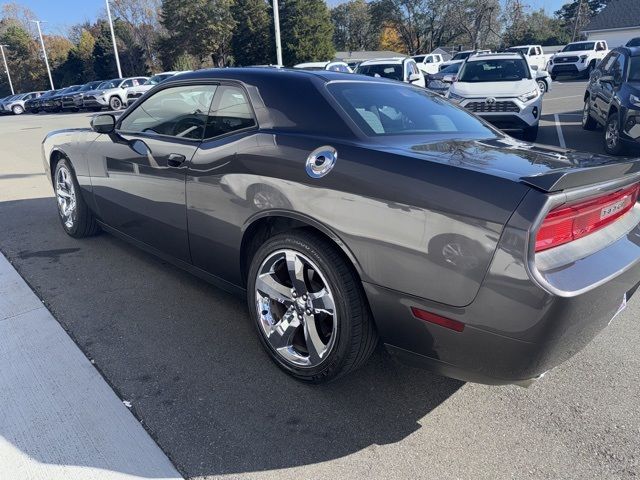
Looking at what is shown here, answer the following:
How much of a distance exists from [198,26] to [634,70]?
54.3 metres

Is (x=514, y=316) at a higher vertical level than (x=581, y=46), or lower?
lower

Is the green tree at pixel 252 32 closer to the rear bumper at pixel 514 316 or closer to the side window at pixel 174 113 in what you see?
the side window at pixel 174 113

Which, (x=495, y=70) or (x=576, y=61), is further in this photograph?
(x=576, y=61)

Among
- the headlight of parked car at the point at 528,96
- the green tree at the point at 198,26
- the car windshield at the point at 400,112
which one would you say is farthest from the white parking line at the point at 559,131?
the green tree at the point at 198,26

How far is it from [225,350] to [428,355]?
51.6 inches

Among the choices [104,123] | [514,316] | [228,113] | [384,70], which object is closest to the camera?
[514,316]

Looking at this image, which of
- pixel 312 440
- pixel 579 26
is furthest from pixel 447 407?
pixel 579 26

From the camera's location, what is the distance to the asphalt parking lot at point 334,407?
2.11 metres

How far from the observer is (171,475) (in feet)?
6.73

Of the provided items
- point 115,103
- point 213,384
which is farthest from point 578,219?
point 115,103

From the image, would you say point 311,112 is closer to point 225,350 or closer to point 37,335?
point 225,350

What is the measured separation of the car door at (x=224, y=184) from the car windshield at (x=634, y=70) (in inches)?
292

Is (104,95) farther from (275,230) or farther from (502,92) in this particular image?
(275,230)

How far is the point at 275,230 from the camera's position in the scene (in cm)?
272
